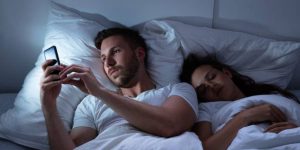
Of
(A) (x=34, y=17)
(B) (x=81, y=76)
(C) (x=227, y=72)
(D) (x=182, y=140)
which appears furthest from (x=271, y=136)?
(A) (x=34, y=17)

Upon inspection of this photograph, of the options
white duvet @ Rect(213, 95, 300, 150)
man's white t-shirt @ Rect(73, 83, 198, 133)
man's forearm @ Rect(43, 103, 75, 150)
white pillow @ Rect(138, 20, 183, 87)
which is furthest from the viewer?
white pillow @ Rect(138, 20, 183, 87)

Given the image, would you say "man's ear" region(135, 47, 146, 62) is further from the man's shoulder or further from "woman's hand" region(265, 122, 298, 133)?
"woman's hand" region(265, 122, 298, 133)

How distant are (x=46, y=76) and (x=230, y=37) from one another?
85 cm

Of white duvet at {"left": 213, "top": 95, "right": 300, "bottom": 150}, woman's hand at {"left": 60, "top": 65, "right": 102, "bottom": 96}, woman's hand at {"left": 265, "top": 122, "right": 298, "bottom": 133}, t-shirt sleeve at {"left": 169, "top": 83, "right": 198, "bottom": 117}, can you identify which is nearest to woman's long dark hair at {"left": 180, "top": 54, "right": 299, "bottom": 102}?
t-shirt sleeve at {"left": 169, "top": 83, "right": 198, "bottom": 117}

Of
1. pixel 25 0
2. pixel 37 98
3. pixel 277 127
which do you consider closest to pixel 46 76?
pixel 37 98

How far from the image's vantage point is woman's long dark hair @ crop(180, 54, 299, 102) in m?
1.53

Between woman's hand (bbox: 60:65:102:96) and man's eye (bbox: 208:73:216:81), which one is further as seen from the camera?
man's eye (bbox: 208:73:216:81)

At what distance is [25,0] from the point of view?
64.7 inches

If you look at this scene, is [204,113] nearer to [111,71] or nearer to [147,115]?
[147,115]

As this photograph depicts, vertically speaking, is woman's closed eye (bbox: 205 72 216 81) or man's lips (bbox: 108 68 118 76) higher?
man's lips (bbox: 108 68 118 76)

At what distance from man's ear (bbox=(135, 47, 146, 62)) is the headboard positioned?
23cm

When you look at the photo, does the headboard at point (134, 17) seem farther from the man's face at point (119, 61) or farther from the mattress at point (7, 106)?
the man's face at point (119, 61)

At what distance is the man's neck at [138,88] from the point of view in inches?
57.1

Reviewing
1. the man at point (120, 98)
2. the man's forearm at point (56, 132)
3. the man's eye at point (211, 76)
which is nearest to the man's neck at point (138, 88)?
the man at point (120, 98)
